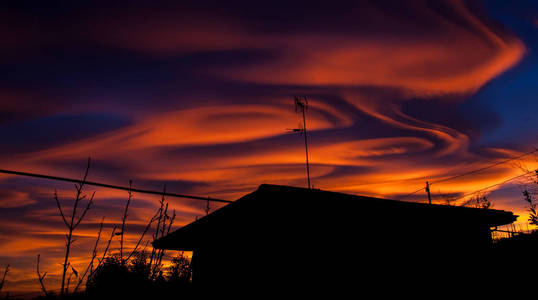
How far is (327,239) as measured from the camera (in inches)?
300

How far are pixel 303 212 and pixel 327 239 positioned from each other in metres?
0.86

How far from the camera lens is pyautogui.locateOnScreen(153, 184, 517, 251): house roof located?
7223 millimetres

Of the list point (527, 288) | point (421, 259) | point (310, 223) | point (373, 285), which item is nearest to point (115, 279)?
point (310, 223)

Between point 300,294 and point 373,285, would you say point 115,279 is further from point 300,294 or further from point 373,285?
point 373,285

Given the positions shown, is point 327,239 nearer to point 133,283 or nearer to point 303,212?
point 303,212

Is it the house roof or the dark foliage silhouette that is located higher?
the house roof

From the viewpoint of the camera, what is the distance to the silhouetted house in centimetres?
721

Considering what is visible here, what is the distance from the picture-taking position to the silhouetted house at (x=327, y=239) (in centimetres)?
721

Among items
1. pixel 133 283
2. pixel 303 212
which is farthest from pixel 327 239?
pixel 133 283

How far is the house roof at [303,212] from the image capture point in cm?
722

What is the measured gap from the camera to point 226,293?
8.22 meters

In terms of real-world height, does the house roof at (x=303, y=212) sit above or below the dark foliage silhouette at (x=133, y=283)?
above

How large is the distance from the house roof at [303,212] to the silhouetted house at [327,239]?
0.02m

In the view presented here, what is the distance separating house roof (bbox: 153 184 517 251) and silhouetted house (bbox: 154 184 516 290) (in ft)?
0.08
